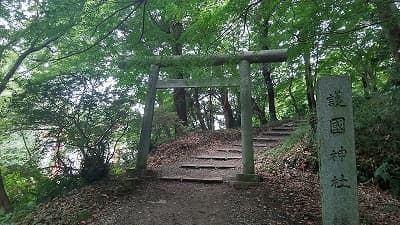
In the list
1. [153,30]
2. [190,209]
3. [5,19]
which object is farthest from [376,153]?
[5,19]

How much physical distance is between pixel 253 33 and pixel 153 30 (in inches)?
108

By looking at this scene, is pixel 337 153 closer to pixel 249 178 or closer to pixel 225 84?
pixel 249 178

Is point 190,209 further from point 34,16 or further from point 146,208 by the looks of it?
point 34,16

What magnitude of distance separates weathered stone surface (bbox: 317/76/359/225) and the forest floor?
52.0 inches

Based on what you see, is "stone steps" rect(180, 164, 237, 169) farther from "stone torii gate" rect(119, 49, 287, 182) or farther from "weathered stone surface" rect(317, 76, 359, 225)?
"weathered stone surface" rect(317, 76, 359, 225)

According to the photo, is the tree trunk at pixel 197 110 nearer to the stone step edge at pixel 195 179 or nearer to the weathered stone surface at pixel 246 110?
the stone step edge at pixel 195 179

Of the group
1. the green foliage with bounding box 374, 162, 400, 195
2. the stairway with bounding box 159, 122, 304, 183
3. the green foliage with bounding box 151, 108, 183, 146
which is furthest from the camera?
the green foliage with bounding box 151, 108, 183, 146

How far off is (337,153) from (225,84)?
372cm

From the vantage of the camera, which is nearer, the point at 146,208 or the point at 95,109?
the point at 146,208

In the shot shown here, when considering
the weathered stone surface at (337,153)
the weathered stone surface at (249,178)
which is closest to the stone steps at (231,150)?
the weathered stone surface at (249,178)

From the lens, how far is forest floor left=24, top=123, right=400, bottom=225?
479 centimetres

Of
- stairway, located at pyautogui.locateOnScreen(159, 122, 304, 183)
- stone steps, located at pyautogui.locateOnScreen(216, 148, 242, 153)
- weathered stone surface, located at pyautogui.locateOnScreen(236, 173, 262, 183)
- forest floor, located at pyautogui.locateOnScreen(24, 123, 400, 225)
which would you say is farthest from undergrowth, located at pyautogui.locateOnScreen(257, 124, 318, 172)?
stone steps, located at pyautogui.locateOnScreen(216, 148, 242, 153)

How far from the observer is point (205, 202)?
565 cm

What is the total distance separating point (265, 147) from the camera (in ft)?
32.7
